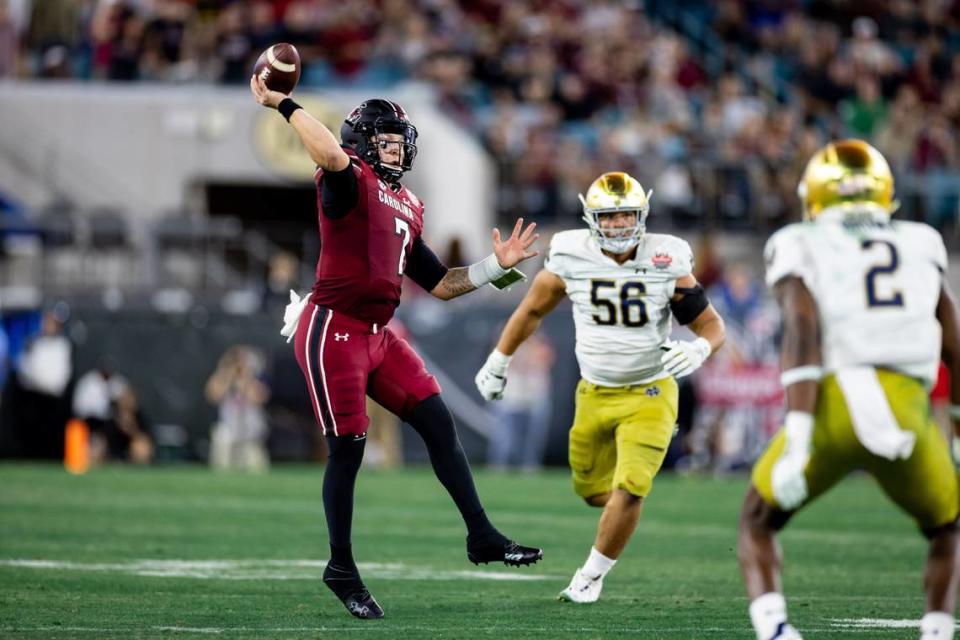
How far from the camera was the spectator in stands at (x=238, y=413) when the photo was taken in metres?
17.2

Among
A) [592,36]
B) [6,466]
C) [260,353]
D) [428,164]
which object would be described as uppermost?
[592,36]

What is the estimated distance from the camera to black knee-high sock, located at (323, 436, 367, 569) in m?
6.85

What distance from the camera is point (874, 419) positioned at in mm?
4988

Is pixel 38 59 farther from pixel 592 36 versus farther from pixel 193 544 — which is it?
pixel 193 544

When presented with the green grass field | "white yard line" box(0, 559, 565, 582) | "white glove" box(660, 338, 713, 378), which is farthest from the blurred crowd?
"white glove" box(660, 338, 713, 378)

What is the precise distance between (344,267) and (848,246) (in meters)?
2.51

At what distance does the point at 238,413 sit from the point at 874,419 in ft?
42.3

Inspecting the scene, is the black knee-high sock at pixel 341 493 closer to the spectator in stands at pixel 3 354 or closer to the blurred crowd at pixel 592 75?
the spectator in stands at pixel 3 354

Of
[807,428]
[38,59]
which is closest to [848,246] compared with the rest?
[807,428]

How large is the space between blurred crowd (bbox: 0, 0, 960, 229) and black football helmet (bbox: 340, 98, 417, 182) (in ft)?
38.7

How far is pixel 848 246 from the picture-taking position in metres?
5.11

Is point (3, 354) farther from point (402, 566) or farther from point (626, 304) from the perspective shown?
point (626, 304)

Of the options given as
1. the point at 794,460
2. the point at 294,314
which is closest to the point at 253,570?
the point at 294,314

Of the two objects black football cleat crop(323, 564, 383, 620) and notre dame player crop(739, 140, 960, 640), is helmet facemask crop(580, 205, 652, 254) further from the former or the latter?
notre dame player crop(739, 140, 960, 640)
